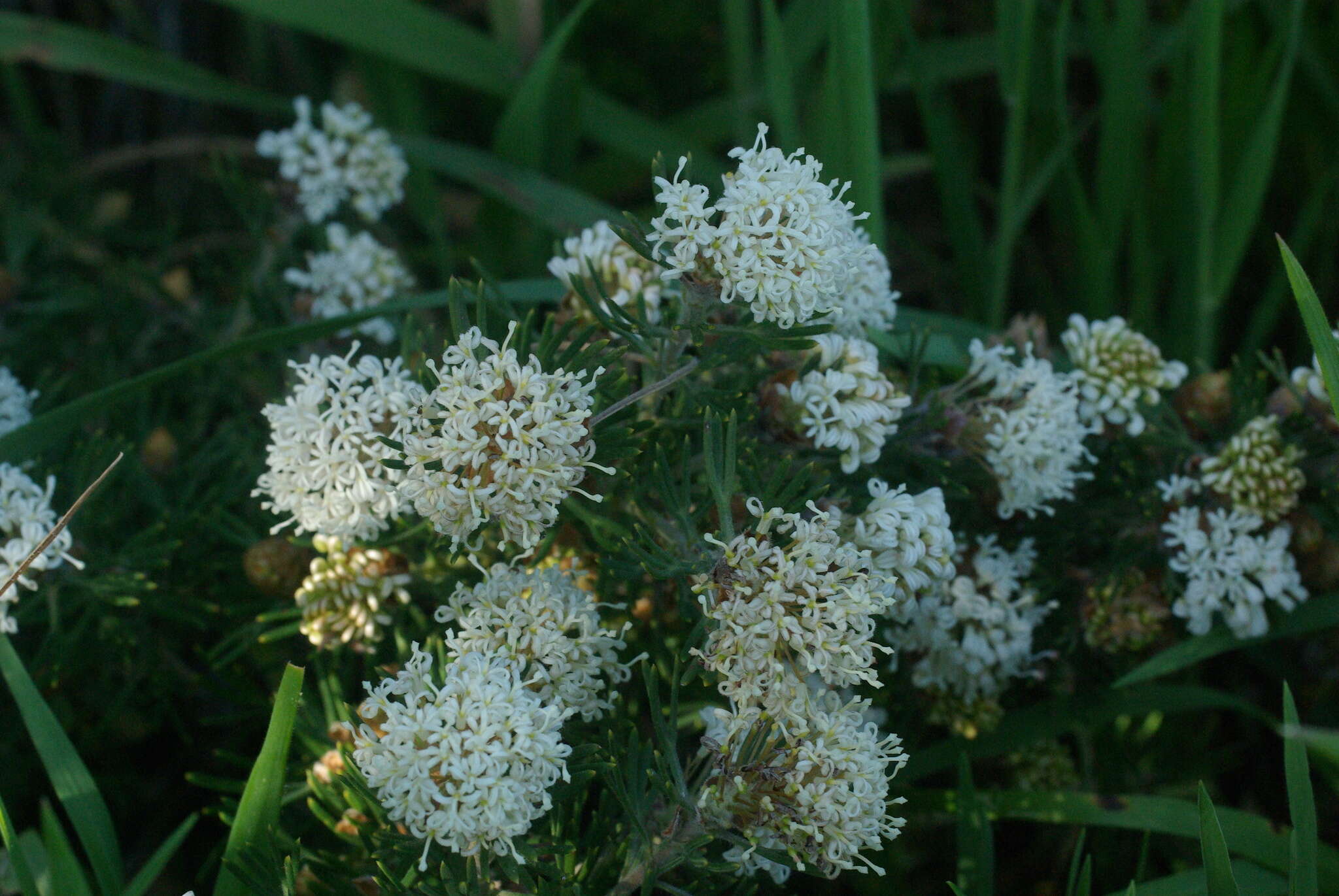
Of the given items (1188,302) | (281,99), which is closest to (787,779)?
(1188,302)

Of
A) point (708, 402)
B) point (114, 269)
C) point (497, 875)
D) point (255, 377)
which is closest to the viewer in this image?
point (497, 875)

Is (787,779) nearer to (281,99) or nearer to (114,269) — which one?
(114,269)

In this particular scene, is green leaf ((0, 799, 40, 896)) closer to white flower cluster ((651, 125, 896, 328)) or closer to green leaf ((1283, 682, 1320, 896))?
white flower cluster ((651, 125, 896, 328))

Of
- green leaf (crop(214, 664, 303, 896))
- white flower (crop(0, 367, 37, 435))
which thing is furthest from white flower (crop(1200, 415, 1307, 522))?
white flower (crop(0, 367, 37, 435))

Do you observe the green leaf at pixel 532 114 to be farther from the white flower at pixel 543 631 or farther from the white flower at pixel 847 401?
the white flower at pixel 543 631

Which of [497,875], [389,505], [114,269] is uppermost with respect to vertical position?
[114,269]

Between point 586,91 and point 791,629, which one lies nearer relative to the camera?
point 791,629

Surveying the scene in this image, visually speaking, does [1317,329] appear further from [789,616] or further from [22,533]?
[22,533]
